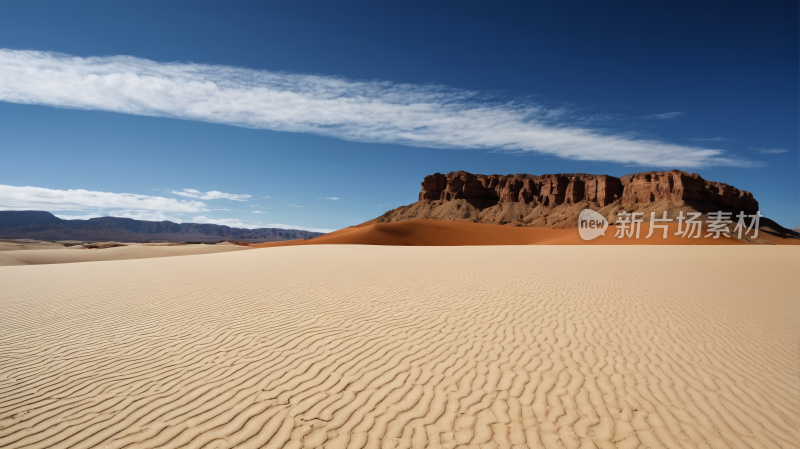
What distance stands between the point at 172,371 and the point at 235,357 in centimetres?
91

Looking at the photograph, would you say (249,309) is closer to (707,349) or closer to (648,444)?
(648,444)

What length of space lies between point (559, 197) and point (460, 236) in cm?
6744

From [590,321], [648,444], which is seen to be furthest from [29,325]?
[590,321]

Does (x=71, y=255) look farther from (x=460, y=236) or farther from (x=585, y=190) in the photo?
(x=585, y=190)

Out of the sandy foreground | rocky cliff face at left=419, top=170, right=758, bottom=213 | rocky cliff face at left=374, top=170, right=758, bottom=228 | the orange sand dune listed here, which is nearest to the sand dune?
the orange sand dune

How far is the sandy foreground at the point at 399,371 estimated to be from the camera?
158 inches

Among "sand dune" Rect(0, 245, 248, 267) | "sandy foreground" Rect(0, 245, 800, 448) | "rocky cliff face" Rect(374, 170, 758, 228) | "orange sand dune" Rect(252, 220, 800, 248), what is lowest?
"sand dune" Rect(0, 245, 248, 267)

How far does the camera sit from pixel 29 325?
819cm

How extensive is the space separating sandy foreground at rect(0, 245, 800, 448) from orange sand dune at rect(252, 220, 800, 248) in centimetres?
4469

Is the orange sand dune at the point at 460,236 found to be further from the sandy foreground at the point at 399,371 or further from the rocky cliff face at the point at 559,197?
the sandy foreground at the point at 399,371

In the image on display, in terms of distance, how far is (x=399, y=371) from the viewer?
5.47 m

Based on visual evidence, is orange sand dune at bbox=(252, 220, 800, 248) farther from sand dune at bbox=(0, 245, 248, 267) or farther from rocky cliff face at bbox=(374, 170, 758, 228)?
rocky cliff face at bbox=(374, 170, 758, 228)

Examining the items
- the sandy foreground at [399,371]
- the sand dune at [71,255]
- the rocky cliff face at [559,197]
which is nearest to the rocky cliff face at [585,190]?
the rocky cliff face at [559,197]

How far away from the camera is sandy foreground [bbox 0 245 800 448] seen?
4.01 metres
